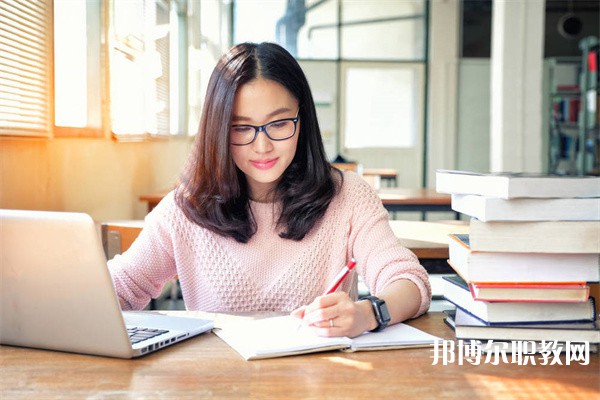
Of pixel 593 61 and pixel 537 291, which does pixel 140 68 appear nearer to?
pixel 537 291

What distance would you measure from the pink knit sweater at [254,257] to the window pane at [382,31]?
899cm

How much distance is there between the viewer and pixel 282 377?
43.8 inches

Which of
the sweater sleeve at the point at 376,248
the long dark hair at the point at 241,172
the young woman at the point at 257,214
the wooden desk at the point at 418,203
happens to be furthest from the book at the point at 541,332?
the wooden desk at the point at 418,203

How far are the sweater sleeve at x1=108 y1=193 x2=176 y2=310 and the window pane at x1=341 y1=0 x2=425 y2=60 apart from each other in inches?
355

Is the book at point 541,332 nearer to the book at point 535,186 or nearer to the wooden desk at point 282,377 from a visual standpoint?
the wooden desk at point 282,377

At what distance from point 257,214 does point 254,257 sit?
12cm

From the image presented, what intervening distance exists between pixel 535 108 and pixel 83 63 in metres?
3.98

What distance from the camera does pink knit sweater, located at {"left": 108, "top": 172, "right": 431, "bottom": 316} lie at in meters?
1.74

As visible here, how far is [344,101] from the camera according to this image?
1054 cm

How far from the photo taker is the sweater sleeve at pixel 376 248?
1.56 metres

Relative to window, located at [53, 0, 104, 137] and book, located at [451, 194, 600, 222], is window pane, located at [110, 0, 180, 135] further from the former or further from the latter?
book, located at [451, 194, 600, 222]

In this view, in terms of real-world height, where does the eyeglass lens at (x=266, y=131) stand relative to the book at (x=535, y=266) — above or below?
above

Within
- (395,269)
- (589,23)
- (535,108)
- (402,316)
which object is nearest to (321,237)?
(395,269)

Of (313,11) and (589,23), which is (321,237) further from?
(589,23)
